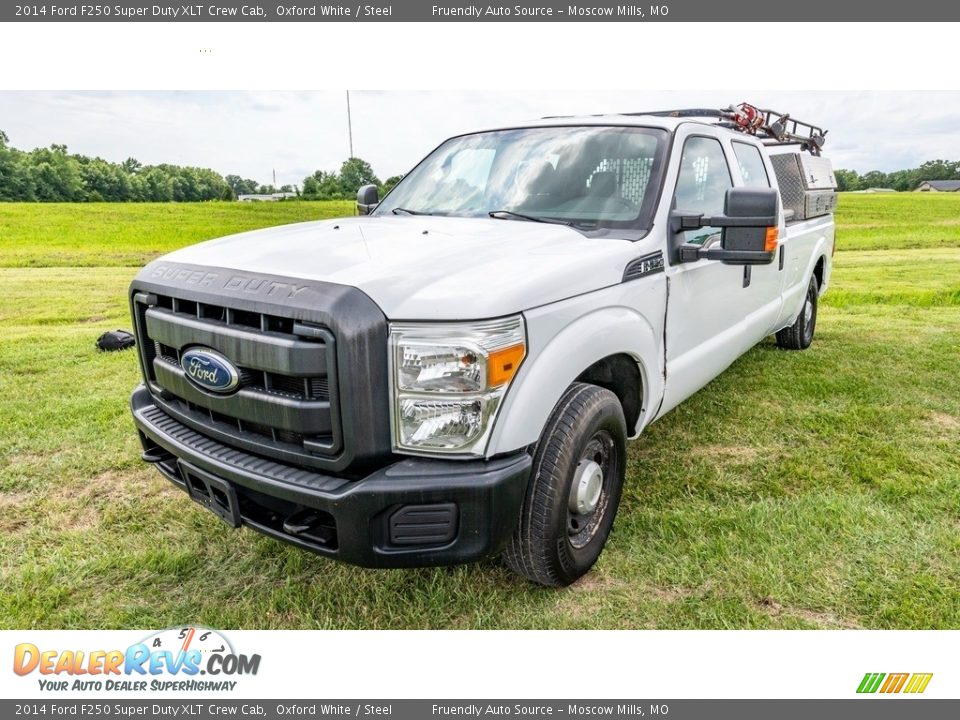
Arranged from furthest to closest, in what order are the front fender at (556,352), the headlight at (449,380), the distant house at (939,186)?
the distant house at (939,186)
the front fender at (556,352)
the headlight at (449,380)

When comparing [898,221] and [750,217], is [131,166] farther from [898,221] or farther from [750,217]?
[898,221]

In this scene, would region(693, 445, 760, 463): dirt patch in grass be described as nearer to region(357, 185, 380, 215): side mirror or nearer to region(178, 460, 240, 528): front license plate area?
region(357, 185, 380, 215): side mirror

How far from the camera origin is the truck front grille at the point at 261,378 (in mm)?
2102

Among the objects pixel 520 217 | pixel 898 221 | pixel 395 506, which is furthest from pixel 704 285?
pixel 898 221

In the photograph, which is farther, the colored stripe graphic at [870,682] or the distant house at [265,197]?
the distant house at [265,197]

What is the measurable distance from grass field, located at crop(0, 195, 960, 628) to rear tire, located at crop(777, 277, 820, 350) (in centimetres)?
34

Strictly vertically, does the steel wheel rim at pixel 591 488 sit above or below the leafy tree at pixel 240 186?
below

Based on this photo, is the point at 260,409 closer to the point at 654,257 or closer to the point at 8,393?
the point at 654,257

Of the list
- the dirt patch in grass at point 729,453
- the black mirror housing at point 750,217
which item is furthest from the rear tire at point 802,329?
the black mirror housing at point 750,217

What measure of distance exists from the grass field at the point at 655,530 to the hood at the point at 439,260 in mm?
1293

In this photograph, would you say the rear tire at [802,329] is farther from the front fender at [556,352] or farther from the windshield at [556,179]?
the front fender at [556,352]

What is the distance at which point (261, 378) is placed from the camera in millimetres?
2299

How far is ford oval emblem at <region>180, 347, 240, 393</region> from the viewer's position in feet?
7.55

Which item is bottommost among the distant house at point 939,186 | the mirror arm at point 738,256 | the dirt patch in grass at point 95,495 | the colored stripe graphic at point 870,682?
the colored stripe graphic at point 870,682
